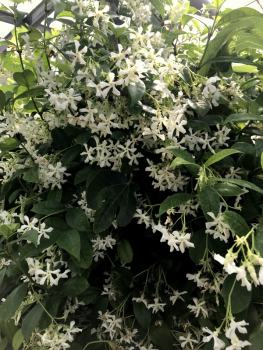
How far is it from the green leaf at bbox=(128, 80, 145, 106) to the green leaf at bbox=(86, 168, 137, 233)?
0.48 ft

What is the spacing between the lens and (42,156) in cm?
58

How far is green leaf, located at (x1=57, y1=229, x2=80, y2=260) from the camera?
45cm

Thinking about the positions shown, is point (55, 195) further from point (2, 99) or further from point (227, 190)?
point (227, 190)

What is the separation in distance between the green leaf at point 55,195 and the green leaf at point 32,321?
0.59 ft

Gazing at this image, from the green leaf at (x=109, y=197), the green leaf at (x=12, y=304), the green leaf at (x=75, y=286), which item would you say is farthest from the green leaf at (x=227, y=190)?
the green leaf at (x=12, y=304)

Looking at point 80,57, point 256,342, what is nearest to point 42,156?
Answer: point 80,57

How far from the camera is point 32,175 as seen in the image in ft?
1.78

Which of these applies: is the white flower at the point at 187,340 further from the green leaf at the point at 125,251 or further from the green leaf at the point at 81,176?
the green leaf at the point at 81,176

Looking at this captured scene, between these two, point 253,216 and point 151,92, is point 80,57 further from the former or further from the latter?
point 253,216

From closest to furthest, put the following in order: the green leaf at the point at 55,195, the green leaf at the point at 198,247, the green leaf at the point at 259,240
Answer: the green leaf at the point at 259,240
the green leaf at the point at 198,247
the green leaf at the point at 55,195

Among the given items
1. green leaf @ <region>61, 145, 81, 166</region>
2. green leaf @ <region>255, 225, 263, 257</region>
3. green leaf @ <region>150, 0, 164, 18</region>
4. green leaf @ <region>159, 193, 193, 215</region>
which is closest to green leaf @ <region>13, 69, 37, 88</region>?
green leaf @ <region>61, 145, 81, 166</region>

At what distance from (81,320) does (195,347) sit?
213 millimetres

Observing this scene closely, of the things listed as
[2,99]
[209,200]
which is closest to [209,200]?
[209,200]

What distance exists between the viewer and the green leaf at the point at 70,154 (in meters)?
0.54
